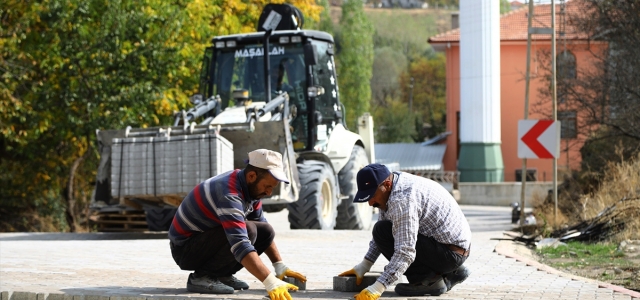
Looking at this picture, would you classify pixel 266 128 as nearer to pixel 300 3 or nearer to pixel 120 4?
pixel 120 4

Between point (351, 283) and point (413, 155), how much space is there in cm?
5718

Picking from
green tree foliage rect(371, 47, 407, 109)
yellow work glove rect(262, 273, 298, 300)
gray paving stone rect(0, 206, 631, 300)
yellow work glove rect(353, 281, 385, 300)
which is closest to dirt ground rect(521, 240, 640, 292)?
gray paving stone rect(0, 206, 631, 300)

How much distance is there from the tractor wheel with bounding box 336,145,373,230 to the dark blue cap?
11472mm

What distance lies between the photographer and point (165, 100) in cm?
2391

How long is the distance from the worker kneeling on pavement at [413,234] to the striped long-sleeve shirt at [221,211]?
0.86m

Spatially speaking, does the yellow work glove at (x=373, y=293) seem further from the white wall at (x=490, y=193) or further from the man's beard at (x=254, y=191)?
the white wall at (x=490, y=193)

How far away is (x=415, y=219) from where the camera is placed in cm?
769

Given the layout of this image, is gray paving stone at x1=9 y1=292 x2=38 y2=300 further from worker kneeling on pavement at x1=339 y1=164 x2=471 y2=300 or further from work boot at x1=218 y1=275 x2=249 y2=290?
worker kneeling on pavement at x1=339 y1=164 x2=471 y2=300

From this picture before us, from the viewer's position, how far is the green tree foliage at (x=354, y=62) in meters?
84.1

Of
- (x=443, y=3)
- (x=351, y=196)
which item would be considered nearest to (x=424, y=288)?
(x=351, y=196)

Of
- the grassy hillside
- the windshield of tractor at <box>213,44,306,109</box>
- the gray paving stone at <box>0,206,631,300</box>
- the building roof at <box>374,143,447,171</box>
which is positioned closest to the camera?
the gray paving stone at <box>0,206,631,300</box>

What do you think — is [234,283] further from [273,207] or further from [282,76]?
[282,76]

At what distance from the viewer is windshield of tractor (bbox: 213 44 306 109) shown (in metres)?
18.5

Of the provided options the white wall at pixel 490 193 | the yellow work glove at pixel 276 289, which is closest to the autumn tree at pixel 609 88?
the yellow work glove at pixel 276 289
